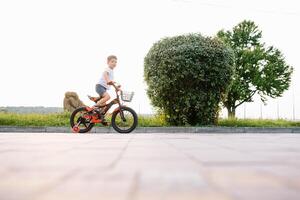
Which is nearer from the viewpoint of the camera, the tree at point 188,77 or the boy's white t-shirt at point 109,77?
the boy's white t-shirt at point 109,77

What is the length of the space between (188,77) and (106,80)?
4316mm

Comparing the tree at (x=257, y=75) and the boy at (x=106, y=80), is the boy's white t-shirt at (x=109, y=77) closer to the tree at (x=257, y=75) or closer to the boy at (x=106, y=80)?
the boy at (x=106, y=80)

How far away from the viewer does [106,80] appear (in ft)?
28.1

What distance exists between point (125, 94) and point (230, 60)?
18.4 ft

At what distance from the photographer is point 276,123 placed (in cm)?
1595

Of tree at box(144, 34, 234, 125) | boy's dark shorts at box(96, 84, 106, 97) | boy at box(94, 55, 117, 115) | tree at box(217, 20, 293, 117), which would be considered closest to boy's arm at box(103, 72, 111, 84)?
boy at box(94, 55, 117, 115)

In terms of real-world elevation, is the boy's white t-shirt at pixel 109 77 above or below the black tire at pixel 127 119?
above

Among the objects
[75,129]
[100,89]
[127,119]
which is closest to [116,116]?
[127,119]

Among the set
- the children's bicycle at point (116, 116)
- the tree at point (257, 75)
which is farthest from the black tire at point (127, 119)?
the tree at point (257, 75)

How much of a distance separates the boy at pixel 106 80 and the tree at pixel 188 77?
3.69m

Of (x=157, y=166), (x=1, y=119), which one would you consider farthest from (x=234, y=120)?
(x=157, y=166)

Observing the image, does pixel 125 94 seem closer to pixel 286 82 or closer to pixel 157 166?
pixel 157 166

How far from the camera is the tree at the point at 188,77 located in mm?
12195

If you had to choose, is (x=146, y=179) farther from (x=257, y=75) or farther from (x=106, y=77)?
(x=257, y=75)
